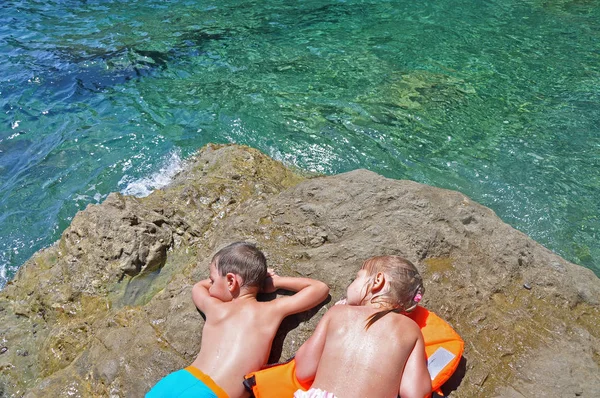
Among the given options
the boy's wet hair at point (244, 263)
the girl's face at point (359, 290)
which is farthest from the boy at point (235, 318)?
the girl's face at point (359, 290)

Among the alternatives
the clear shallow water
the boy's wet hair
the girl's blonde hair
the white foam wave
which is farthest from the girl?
the white foam wave

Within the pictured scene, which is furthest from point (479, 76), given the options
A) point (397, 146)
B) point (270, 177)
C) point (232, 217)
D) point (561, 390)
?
point (561, 390)

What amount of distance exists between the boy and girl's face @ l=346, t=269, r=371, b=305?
280mm

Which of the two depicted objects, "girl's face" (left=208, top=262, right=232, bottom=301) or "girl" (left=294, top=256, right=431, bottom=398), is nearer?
"girl" (left=294, top=256, right=431, bottom=398)

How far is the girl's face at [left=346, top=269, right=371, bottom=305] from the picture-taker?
10.4ft

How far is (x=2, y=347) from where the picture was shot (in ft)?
13.8

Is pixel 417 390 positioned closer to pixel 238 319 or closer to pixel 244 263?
pixel 238 319

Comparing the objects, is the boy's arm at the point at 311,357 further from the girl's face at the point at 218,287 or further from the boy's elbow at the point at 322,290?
the girl's face at the point at 218,287

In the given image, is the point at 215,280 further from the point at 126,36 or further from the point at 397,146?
the point at 126,36

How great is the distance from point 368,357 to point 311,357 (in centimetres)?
37

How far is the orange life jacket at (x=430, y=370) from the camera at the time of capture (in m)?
3.01

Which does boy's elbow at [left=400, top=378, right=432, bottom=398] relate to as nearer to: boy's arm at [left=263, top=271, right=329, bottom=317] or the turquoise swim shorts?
boy's arm at [left=263, top=271, right=329, bottom=317]

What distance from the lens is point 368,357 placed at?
2.86 metres

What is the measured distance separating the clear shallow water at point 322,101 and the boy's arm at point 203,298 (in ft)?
11.3
